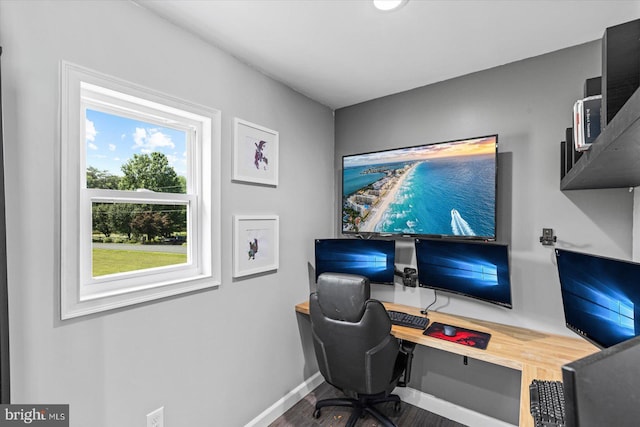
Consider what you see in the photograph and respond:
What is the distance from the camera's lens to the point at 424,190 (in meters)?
2.24

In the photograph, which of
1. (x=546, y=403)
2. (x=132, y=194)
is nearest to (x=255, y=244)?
(x=132, y=194)

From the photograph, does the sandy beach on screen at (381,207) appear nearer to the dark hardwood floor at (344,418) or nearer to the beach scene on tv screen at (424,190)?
the beach scene on tv screen at (424,190)

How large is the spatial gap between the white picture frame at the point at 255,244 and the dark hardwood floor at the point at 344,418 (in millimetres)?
1114

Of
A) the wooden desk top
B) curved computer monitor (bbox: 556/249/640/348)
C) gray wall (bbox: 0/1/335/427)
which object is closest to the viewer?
curved computer monitor (bbox: 556/249/640/348)

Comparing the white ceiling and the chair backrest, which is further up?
the white ceiling

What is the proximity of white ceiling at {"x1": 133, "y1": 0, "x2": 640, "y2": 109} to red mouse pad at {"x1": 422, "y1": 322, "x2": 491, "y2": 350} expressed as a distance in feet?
5.81

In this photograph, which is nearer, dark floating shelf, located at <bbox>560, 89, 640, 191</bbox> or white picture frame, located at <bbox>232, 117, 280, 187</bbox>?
dark floating shelf, located at <bbox>560, 89, 640, 191</bbox>

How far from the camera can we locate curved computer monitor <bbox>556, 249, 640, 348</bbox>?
0.97 meters

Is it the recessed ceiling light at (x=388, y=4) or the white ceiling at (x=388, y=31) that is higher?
the white ceiling at (x=388, y=31)

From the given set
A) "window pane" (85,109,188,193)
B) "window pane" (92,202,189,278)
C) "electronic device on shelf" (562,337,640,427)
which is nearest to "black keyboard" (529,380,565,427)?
"electronic device on shelf" (562,337,640,427)

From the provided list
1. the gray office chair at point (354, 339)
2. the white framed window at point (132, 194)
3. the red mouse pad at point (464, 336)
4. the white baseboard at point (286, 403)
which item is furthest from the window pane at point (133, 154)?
the red mouse pad at point (464, 336)

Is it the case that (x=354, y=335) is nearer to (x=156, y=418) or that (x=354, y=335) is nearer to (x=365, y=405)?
(x=365, y=405)

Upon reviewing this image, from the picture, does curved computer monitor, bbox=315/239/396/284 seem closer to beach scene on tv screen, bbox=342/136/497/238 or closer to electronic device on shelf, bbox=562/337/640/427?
beach scene on tv screen, bbox=342/136/497/238

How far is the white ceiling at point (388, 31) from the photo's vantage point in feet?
4.72
